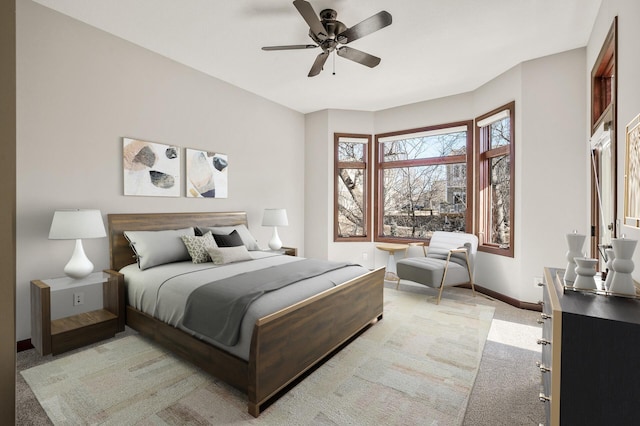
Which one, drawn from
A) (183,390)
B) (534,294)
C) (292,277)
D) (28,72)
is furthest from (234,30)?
(534,294)

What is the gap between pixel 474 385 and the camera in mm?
2172

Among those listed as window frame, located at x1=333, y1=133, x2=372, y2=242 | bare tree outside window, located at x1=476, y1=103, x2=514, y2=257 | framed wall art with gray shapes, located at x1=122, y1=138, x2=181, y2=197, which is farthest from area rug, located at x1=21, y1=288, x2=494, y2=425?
window frame, located at x1=333, y1=133, x2=372, y2=242

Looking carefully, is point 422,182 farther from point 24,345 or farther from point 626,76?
point 24,345

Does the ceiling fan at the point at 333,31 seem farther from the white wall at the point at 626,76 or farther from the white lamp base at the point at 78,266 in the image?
the white lamp base at the point at 78,266

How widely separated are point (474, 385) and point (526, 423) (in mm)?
397

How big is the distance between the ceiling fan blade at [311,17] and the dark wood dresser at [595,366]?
234cm

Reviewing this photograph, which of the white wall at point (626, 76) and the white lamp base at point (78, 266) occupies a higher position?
the white wall at point (626, 76)

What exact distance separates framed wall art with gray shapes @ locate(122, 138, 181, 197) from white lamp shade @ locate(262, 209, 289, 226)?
1266 mm

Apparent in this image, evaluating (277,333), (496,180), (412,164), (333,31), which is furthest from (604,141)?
(277,333)

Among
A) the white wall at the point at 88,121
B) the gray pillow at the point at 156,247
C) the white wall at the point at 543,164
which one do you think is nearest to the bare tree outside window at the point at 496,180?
the white wall at the point at 543,164

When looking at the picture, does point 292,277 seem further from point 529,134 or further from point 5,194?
point 529,134

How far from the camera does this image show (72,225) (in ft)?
8.42

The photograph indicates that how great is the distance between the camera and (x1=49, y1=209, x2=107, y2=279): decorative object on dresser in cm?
254

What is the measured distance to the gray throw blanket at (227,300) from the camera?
2.00 metres
